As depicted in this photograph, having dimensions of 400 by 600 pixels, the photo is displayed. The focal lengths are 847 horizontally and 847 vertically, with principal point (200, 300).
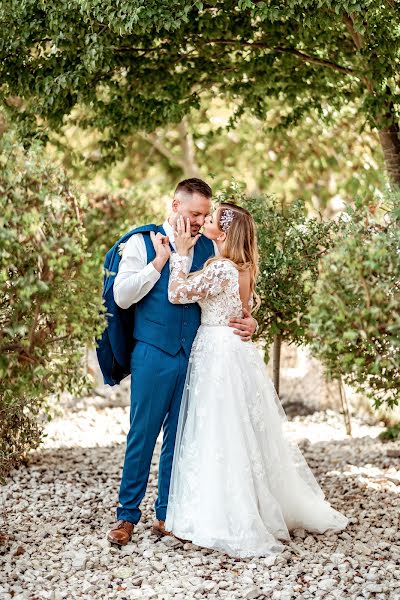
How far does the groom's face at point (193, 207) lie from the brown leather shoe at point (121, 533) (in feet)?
5.92

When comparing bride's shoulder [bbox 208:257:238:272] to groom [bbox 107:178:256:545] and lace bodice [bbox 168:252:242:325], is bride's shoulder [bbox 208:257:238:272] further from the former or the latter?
groom [bbox 107:178:256:545]

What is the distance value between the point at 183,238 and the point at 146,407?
100 centimetres

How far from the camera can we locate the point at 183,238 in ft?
15.8

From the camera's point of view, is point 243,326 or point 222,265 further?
point 243,326

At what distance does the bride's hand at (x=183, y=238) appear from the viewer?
15.8ft

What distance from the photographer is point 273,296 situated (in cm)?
585

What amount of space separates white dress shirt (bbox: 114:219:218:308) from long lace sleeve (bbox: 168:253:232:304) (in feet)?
0.37

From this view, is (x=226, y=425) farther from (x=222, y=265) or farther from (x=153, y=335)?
(x=222, y=265)

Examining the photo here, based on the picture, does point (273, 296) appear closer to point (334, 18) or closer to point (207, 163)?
point (334, 18)

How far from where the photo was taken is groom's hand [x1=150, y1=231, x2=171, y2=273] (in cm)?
475

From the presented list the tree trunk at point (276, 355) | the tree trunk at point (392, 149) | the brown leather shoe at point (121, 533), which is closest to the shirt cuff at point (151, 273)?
the brown leather shoe at point (121, 533)

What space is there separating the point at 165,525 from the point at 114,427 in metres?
3.93

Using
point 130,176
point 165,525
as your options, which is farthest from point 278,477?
point 130,176

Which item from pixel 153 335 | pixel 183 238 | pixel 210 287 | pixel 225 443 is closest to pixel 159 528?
pixel 225 443
